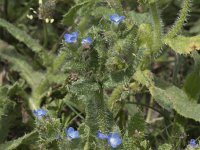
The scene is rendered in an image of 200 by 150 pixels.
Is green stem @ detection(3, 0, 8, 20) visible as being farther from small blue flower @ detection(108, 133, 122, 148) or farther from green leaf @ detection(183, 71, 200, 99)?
small blue flower @ detection(108, 133, 122, 148)

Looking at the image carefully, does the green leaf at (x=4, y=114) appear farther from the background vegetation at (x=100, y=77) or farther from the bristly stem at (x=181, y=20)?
the bristly stem at (x=181, y=20)

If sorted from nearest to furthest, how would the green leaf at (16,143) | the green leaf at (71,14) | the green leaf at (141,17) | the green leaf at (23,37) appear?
1. the green leaf at (16,143)
2. the green leaf at (71,14)
3. the green leaf at (141,17)
4. the green leaf at (23,37)

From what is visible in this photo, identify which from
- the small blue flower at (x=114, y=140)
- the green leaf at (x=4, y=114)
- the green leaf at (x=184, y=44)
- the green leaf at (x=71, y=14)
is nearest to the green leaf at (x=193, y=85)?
the green leaf at (x=184, y=44)

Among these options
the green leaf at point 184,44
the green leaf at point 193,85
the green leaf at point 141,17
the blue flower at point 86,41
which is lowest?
the green leaf at point 193,85

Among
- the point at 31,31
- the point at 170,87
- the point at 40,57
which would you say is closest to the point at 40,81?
the point at 40,57

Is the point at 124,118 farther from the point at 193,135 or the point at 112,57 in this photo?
the point at 112,57

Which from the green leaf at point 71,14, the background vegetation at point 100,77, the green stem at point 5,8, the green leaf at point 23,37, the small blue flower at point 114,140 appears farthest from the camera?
the green stem at point 5,8

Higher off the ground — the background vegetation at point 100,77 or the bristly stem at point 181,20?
the bristly stem at point 181,20

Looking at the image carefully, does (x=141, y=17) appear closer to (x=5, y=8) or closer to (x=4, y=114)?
(x=5, y=8)

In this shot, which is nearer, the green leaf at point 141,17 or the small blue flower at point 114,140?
the small blue flower at point 114,140
